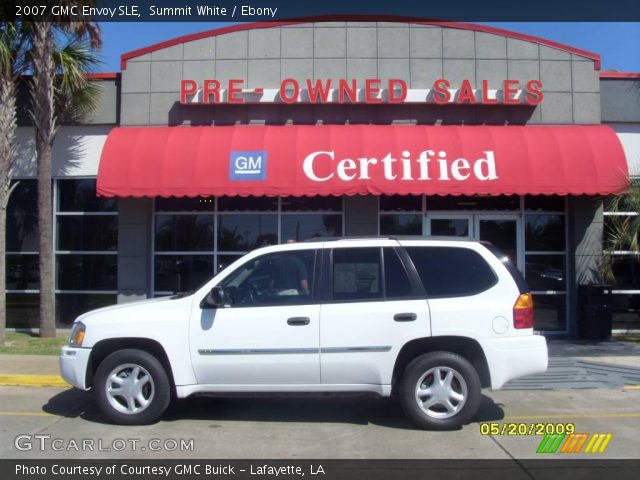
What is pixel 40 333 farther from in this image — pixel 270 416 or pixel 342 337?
pixel 342 337

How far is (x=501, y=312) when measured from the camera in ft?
21.6

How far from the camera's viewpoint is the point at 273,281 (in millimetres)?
6863

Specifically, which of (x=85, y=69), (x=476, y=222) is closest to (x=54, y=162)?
(x=85, y=69)

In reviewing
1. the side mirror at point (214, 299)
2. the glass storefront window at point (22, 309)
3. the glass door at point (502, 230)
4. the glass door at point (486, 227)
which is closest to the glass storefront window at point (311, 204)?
the glass door at point (486, 227)

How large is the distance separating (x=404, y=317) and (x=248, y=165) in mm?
6594

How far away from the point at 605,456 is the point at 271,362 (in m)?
3.25

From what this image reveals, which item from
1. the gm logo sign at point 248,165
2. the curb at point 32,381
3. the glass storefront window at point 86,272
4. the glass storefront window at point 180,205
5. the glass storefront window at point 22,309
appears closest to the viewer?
the curb at point 32,381

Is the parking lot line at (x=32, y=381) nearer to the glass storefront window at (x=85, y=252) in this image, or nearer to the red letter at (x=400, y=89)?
the glass storefront window at (x=85, y=252)

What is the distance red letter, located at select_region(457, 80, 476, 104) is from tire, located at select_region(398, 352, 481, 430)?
785cm

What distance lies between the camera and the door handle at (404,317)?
657cm

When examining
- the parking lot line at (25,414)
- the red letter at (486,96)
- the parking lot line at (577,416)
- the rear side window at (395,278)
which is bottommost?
the parking lot line at (577,416)
